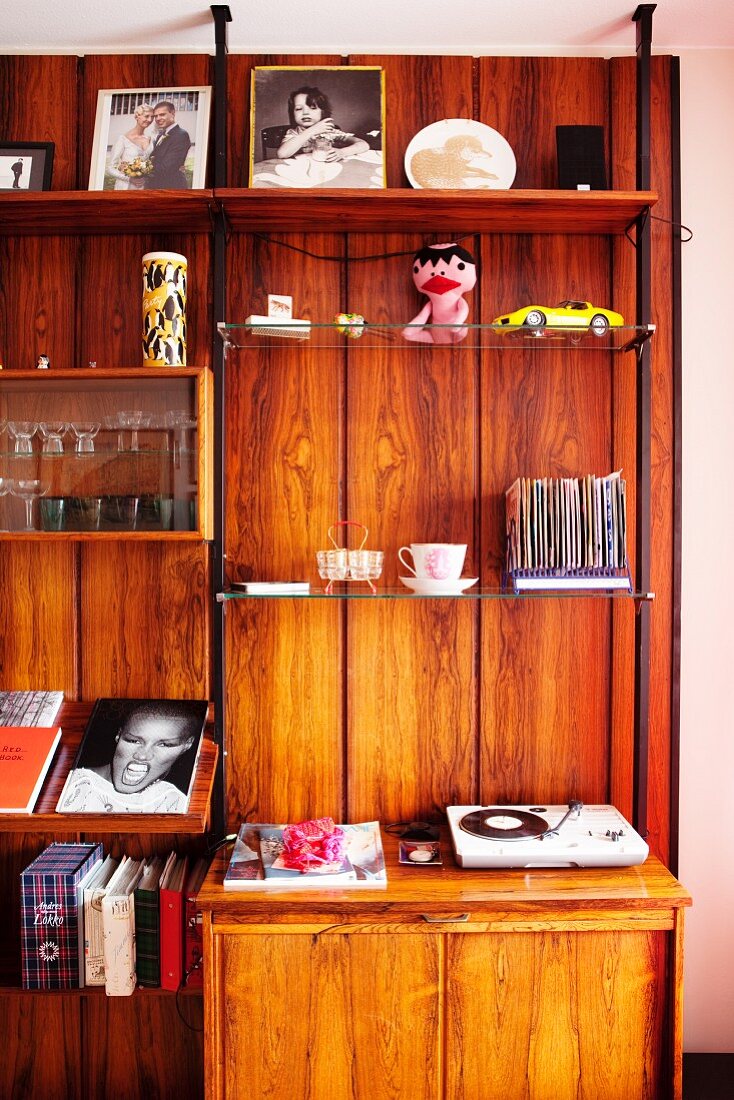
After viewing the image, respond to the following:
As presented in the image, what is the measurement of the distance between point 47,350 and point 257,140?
75 centimetres

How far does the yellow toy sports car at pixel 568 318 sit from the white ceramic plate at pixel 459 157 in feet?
1.23

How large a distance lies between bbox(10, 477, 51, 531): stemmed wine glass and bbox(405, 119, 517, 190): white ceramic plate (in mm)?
1184

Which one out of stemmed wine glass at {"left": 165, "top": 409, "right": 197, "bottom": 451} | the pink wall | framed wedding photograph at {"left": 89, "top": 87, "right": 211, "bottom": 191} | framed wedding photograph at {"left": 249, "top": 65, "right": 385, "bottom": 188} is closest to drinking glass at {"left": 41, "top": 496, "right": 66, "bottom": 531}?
stemmed wine glass at {"left": 165, "top": 409, "right": 197, "bottom": 451}

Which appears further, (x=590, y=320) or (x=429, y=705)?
(x=429, y=705)

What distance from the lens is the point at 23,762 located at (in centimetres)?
180

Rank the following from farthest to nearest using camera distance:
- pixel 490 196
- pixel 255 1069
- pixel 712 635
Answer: pixel 712 635, pixel 490 196, pixel 255 1069

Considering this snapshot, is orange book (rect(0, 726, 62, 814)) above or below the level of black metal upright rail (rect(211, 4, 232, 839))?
below

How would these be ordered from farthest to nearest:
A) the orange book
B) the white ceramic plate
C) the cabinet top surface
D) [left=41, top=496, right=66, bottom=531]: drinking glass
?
1. the white ceramic plate
2. [left=41, top=496, right=66, bottom=531]: drinking glass
3. the orange book
4. the cabinet top surface

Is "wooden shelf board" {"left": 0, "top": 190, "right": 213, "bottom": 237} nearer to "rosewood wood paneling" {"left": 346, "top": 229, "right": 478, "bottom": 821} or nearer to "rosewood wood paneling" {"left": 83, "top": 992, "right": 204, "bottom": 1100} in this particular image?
"rosewood wood paneling" {"left": 346, "top": 229, "right": 478, "bottom": 821}

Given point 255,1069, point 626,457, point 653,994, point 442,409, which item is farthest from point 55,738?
point 626,457

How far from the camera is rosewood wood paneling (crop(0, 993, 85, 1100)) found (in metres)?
1.99

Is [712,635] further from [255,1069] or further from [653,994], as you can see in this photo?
[255,1069]

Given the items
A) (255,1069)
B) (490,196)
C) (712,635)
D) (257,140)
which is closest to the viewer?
(255,1069)

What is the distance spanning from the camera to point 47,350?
2018 millimetres
